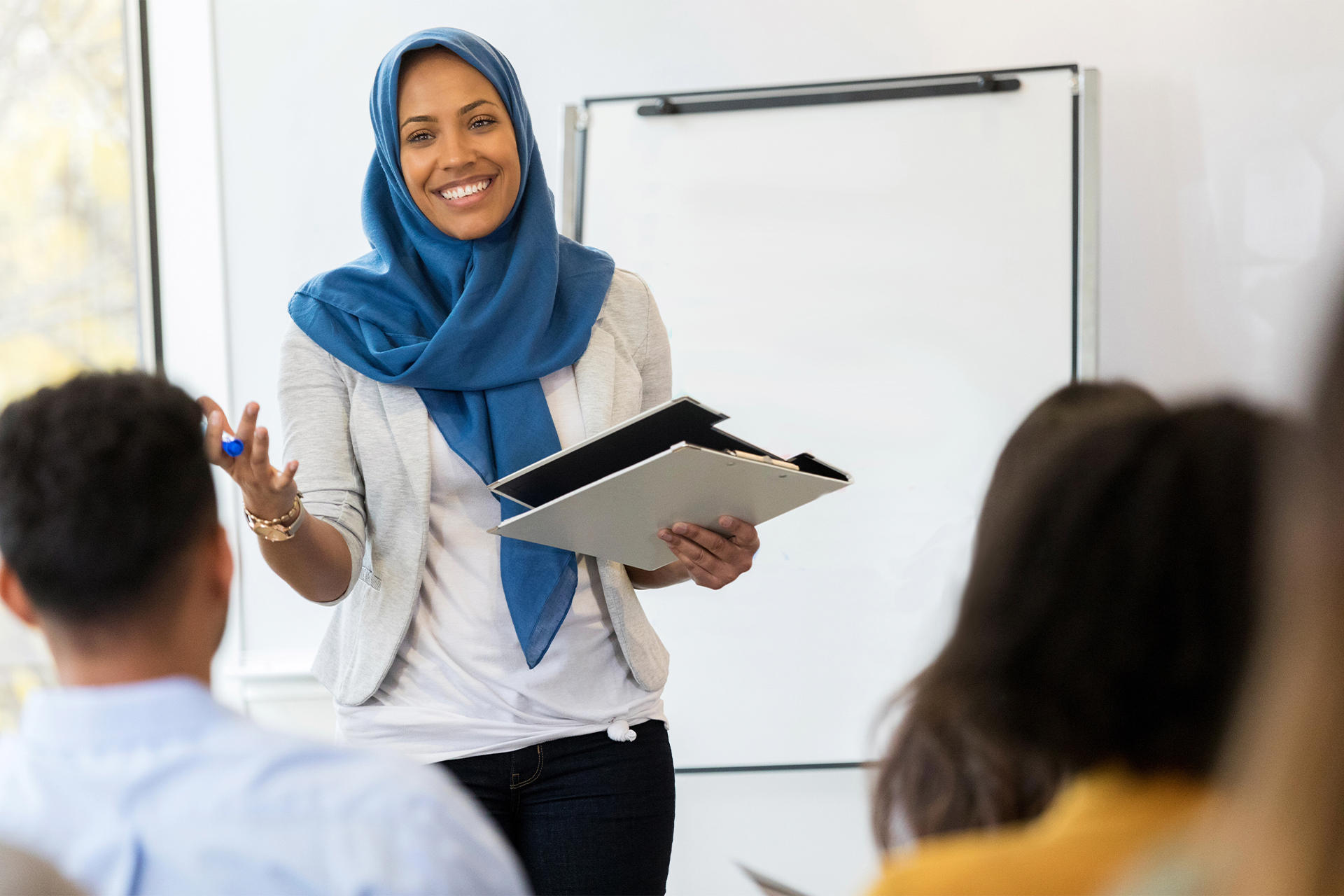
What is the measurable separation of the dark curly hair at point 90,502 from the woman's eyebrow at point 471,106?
772mm

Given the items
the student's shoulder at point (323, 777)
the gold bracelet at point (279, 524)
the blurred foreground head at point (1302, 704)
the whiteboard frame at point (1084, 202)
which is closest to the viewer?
the blurred foreground head at point (1302, 704)

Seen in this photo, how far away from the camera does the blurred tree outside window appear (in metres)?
2.68

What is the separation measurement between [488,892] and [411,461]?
29.2 inches

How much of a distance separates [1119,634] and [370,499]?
101 cm

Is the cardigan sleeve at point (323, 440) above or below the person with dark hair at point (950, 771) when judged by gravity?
above

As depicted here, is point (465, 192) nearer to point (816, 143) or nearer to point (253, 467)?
point (253, 467)

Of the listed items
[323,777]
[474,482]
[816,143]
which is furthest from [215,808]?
[816,143]

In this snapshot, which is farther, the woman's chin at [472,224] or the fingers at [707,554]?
the woman's chin at [472,224]

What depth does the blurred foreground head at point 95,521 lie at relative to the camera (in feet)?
2.81

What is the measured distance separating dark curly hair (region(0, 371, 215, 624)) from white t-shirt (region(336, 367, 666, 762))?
547 millimetres

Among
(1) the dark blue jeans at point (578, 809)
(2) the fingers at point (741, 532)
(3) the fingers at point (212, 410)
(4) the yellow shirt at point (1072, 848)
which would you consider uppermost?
(3) the fingers at point (212, 410)

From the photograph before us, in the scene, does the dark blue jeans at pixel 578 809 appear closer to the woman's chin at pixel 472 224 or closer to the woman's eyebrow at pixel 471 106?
the woman's chin at pixel 472 224

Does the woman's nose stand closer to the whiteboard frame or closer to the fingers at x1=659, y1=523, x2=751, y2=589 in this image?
the fingers at x1=659, y1=523, x2=751, y2=589

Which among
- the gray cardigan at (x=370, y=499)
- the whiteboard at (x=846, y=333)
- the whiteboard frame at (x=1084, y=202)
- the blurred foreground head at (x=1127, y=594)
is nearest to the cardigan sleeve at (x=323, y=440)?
the gray cardigan at (x=370, y=499)
